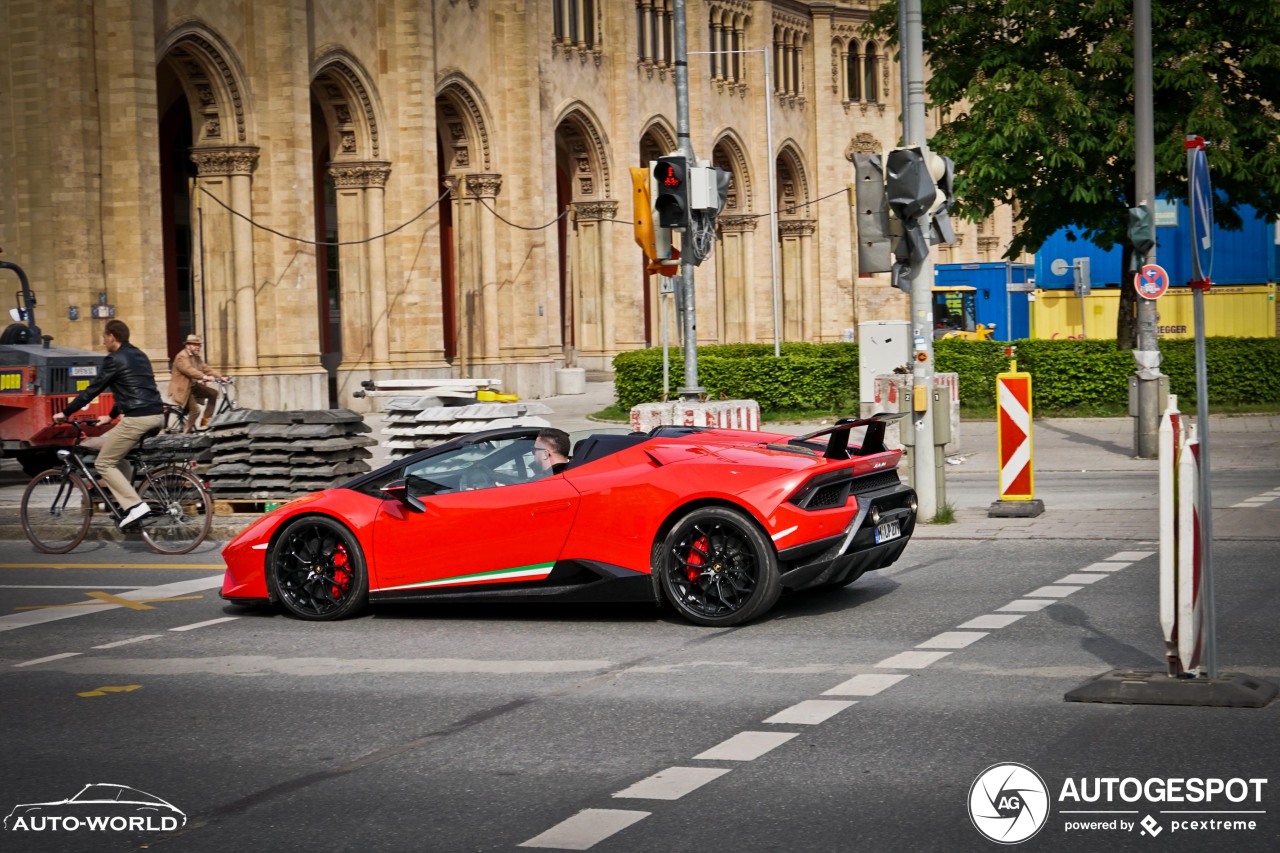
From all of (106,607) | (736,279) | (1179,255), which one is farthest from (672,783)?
(736,279)

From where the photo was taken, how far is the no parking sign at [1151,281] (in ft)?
72.2

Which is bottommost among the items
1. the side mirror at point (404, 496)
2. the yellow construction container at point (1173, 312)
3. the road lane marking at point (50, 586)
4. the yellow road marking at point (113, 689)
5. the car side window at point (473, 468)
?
the road lane marking at point (50, 586)

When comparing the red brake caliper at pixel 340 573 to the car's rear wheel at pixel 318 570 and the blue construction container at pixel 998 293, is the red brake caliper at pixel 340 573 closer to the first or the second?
the car's rear wheel at pixel 318 570

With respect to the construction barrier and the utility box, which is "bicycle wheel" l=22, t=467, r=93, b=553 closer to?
the construction barrier

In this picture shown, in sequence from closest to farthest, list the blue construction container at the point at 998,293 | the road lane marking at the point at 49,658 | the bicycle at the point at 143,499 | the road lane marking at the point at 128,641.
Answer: the road lane marking at the point at 49,658
the road lane marking at the point at 128,641
the bicycle at the point at 143,499
the blue construction container at the point at 998,293

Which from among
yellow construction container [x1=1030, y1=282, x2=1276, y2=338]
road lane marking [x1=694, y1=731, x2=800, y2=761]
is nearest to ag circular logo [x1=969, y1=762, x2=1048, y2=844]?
road lane marking [x1=694, y1=731, x2=800, y2=761]

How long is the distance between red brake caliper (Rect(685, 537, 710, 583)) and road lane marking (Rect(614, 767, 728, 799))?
340 cm

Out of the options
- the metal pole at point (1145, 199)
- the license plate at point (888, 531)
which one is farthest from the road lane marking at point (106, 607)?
the metal pole at point (1145, 199)

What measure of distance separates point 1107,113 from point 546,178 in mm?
19465

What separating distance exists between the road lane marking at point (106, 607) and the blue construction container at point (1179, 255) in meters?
27.7

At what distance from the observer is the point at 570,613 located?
11.2m

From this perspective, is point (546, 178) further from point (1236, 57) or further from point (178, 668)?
point (178, 668)

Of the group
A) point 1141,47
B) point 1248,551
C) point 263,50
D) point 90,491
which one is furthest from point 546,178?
point 1248,551

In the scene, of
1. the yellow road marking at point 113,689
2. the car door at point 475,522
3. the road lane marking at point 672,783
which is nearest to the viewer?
the road lane marking at point 672,783
